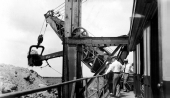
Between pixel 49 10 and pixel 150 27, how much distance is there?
14.2m

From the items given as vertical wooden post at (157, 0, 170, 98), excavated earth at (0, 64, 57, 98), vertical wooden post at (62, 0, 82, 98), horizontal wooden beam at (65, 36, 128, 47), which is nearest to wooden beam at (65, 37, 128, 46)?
horizontal wooden beam at (65, 36, 128, 47)

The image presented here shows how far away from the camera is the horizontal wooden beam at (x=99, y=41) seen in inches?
428

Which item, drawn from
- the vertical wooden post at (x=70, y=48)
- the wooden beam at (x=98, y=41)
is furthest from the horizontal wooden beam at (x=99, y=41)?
the vertical wooden post at (x=70, y=48)

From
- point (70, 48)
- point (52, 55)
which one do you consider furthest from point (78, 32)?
point (52, 55)

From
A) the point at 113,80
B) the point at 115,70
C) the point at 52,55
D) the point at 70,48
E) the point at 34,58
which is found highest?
the point at 70,48

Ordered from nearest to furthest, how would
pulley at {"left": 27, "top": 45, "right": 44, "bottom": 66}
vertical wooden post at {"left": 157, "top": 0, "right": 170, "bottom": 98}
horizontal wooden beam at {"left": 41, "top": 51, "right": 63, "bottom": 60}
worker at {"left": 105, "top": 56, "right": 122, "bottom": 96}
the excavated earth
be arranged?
vertical wooden post at {"left": 157, "top": 0, "right": 170, "bottom": 98}
worker at {"left": 105, "top": 56, "right": 122, "bottom": 96}
horizontal wooden beam at {"left": 41, "top": 51, "right": 63, "bottom": 60}
pulley at {"left": 27, "top": 45, "right": 44, "bottom": 66}
the excavated earth

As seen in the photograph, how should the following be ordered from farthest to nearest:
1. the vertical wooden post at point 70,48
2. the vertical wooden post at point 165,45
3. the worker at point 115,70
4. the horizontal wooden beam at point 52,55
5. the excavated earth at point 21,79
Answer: the excavated earth at point 21,79
the horizontal wooden beam at point 52,55
the vertical wooden post at point 70,48
the worker at point 115,70
the vertical wooden post at point 165,45

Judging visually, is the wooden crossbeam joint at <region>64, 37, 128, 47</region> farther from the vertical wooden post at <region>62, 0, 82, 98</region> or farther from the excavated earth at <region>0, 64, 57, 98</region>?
the excavated earth at <region>0, 64, 57, 98</region>

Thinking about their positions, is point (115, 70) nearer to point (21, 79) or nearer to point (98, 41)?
point (98, 41)

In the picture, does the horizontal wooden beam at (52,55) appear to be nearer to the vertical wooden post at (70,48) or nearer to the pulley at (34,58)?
the pulley at (34,58)

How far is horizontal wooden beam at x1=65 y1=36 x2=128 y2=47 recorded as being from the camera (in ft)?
35.6

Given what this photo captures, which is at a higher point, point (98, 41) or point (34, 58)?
point (98, 41)

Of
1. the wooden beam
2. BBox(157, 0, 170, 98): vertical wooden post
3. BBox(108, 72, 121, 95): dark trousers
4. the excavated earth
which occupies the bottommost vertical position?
the excavated earth

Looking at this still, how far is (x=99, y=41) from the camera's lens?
11.0m
